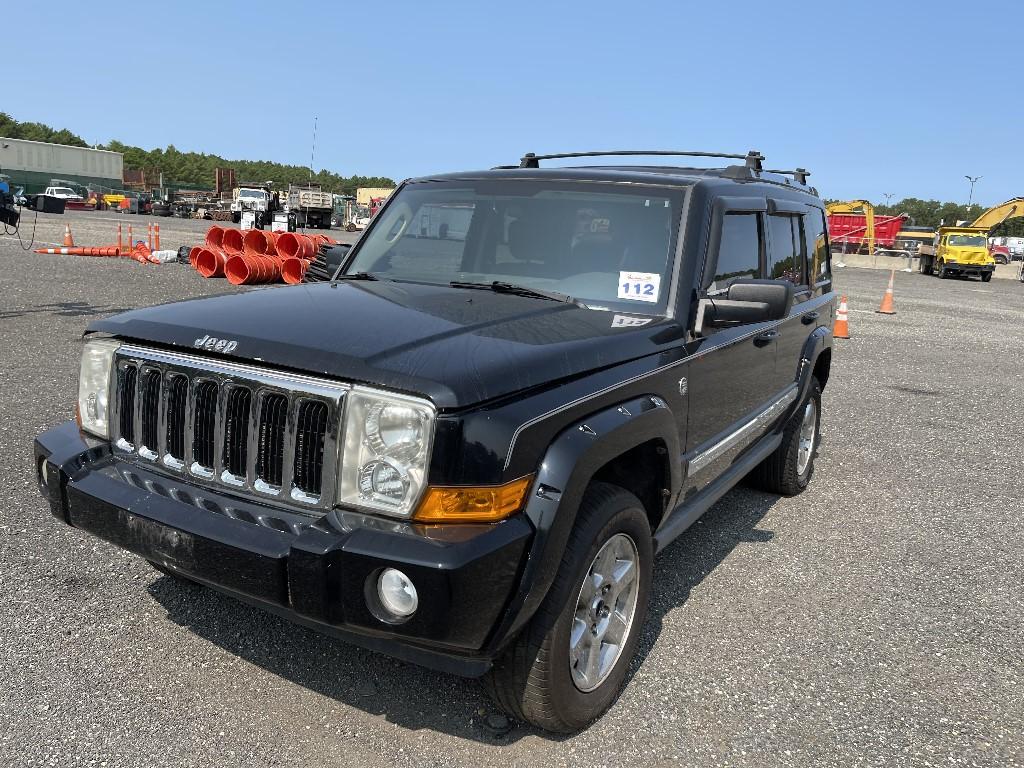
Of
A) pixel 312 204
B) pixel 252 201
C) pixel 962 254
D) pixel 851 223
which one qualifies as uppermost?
pixel 851 223

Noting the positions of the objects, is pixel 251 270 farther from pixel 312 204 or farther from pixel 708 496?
pixel 312 204

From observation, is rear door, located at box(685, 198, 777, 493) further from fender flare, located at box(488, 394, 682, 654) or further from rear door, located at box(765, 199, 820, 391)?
fender flare, located at box(488, 394, 682, 654)

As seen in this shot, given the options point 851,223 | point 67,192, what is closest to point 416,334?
point 851,223

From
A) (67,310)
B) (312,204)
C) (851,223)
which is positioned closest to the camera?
(67,310)

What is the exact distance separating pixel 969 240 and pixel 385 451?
125 ft

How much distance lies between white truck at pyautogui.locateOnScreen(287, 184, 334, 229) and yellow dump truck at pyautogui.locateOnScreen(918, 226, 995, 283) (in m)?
33.4

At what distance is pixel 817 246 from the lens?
5.65m

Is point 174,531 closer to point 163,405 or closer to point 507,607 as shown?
point 163,405

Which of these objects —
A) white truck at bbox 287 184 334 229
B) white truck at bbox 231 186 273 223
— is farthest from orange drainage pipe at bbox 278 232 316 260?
white truck at bbox 287 184 334 229

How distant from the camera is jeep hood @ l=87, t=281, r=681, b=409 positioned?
91.7 inches

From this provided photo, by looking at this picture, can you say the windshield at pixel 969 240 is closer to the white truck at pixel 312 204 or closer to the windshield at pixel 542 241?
the white truck at pixel 312 204

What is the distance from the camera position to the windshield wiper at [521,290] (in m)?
3.36

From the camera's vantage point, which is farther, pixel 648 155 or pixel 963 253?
pixel 963 253

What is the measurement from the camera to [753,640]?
3543 mm
